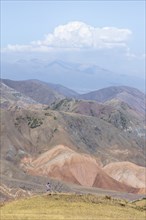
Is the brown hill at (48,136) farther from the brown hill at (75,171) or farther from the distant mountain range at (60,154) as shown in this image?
the brown hill at (75,171)

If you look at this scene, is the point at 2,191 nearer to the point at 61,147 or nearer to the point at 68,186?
the point at 68,186

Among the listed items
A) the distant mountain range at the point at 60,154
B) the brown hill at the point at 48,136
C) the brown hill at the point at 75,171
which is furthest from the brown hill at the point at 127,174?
the brown hill at the point at 48,136

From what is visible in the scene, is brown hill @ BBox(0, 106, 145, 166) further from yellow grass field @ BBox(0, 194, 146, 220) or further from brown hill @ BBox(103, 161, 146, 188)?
yellow grass field @ BBox(0, 194, 146, 220)

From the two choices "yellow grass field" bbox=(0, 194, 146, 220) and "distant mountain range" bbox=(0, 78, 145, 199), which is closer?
"yellow grass field" bbox=(0, 194, 146, 220)

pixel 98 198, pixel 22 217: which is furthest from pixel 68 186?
pixel 22 217

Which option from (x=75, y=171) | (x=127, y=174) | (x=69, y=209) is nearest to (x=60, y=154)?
(x=75, y=171)

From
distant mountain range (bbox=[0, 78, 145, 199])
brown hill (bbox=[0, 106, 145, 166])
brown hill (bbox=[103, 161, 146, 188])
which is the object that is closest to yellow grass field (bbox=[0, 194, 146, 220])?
distant mountain range (bbox=[0, 78, 145, 199])
